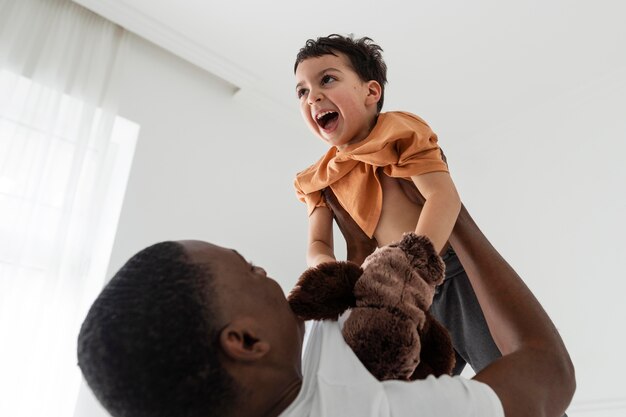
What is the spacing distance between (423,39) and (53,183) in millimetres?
1785

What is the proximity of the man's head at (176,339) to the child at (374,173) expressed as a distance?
0.41 metres

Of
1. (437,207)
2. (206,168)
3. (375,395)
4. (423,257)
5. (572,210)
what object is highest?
(572,210)

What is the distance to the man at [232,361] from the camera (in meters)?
0.50

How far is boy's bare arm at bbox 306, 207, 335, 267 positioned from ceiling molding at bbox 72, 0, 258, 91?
5.70 ft

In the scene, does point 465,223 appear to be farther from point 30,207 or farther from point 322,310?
point 30,207

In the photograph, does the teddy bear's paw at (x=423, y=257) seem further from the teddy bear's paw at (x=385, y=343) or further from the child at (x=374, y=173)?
the child at (x=374, y=173)

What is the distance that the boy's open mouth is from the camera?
46.6 inches

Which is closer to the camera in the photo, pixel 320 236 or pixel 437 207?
pixel 437 207

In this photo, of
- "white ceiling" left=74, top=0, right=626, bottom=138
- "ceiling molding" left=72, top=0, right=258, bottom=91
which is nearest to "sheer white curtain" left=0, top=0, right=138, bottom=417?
"ceiling molding" left=72, top=0, right=258, bottom=91

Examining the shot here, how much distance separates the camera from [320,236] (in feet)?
3.68

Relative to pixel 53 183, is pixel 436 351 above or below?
below

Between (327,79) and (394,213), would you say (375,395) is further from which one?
(327,79)

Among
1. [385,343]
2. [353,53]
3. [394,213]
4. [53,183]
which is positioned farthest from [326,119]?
[53,183]

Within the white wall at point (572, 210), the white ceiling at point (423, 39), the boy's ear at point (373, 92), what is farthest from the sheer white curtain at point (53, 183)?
the white wall at point (572, 210)
